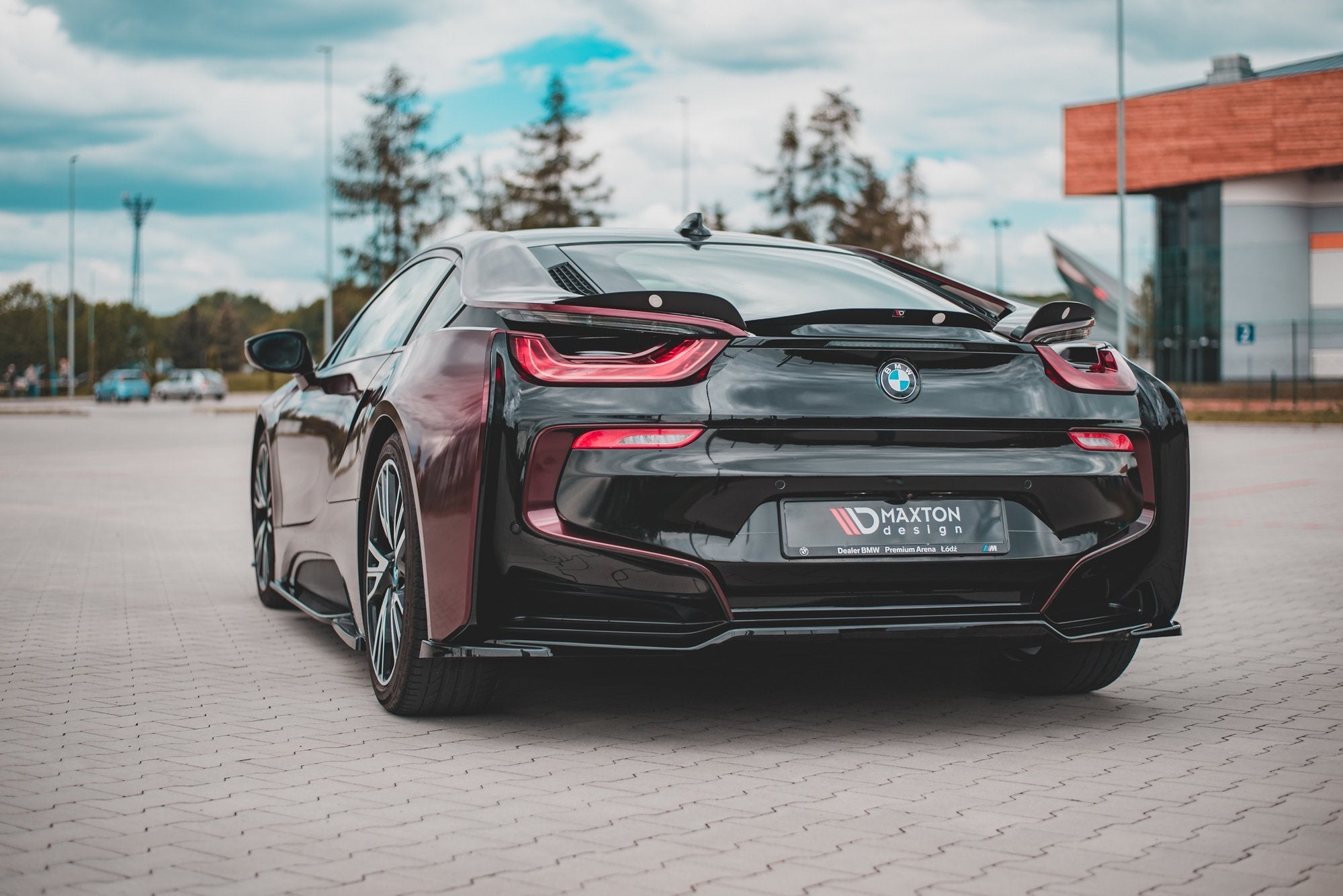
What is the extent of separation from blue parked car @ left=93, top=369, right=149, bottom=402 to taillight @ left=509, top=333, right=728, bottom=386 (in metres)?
68.7

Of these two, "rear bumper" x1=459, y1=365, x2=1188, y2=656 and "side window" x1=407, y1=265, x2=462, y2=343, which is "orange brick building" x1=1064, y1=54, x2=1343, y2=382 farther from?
"rear bumper" x1=459, y1=365, x2=1188, y2=656

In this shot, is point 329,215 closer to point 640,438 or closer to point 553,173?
point 553,173

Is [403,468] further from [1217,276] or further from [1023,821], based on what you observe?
[1217,276]

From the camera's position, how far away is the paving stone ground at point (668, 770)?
309 centimetres

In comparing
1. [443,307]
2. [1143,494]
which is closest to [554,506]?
[443,307]

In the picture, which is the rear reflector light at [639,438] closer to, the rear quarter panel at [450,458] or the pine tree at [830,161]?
the rear quarter panel at [450,458]

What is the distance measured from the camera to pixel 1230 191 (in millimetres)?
44469

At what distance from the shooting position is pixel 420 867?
3.10 meters

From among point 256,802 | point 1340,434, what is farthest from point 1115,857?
point 1340,434

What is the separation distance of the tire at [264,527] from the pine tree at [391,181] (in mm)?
52875

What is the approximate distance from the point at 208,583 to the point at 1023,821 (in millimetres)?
5699

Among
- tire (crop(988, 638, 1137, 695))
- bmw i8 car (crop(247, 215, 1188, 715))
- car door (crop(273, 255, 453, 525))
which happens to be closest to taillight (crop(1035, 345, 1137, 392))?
bmw i8 car (crop(247, 215, 1188, 715))

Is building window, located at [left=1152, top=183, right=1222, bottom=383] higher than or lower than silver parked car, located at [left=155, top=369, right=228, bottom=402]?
higher

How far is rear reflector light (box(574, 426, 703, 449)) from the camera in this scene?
12.8 feet
